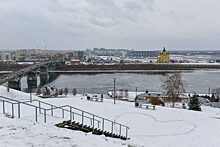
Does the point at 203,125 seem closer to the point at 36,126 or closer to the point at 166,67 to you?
the point at 36,126

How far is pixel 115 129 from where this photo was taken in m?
11.9

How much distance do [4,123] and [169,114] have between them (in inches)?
418

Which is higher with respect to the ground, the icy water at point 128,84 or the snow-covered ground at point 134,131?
the snow-covered ground at point 134,131

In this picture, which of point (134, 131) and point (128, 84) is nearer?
point (134, 131)

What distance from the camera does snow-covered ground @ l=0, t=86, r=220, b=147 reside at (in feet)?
19.8

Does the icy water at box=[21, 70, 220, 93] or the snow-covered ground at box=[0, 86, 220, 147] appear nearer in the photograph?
the snow-covered ground at box=[0, 86, 220, 147]

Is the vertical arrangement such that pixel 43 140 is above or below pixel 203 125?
above

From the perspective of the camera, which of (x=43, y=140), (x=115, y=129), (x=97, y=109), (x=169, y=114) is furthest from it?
(x=97, y=109)

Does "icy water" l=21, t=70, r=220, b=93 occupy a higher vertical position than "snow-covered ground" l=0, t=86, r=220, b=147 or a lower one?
lower

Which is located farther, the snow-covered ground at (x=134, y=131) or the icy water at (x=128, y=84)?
the icy water at (x=128, y=84)

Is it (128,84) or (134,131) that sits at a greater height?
(134,131)

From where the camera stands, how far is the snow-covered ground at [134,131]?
6.05 meters

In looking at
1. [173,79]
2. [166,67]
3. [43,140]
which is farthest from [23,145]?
[166,67]

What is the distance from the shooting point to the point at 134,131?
474 inches
